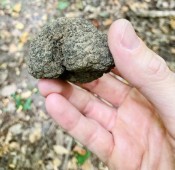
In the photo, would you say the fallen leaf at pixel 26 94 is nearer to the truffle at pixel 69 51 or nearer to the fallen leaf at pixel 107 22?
the fallen leaf at pixel 107 22

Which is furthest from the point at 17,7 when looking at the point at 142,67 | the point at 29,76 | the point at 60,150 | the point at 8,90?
the point at 142,67

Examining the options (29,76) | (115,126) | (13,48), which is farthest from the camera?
(13,48)

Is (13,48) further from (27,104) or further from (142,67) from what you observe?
(142,67)

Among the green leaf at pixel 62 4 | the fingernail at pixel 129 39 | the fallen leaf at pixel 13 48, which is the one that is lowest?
the fallen leaf at pixel 13 48

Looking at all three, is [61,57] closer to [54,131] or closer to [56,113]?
[56,113]

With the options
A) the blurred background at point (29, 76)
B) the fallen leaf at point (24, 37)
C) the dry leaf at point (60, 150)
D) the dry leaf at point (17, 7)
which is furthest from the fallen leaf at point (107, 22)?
the dry leaf at point (60, 150)

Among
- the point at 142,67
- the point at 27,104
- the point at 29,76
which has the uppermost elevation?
the point at 142,67

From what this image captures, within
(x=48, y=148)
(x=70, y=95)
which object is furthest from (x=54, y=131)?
(x=70, y=95)

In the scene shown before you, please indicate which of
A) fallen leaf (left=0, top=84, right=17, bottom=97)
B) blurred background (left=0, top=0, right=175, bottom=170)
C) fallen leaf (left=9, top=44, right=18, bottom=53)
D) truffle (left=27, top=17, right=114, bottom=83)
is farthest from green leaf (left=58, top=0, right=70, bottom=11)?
truffle (left=27, top=17, right=114, bottom=83)
